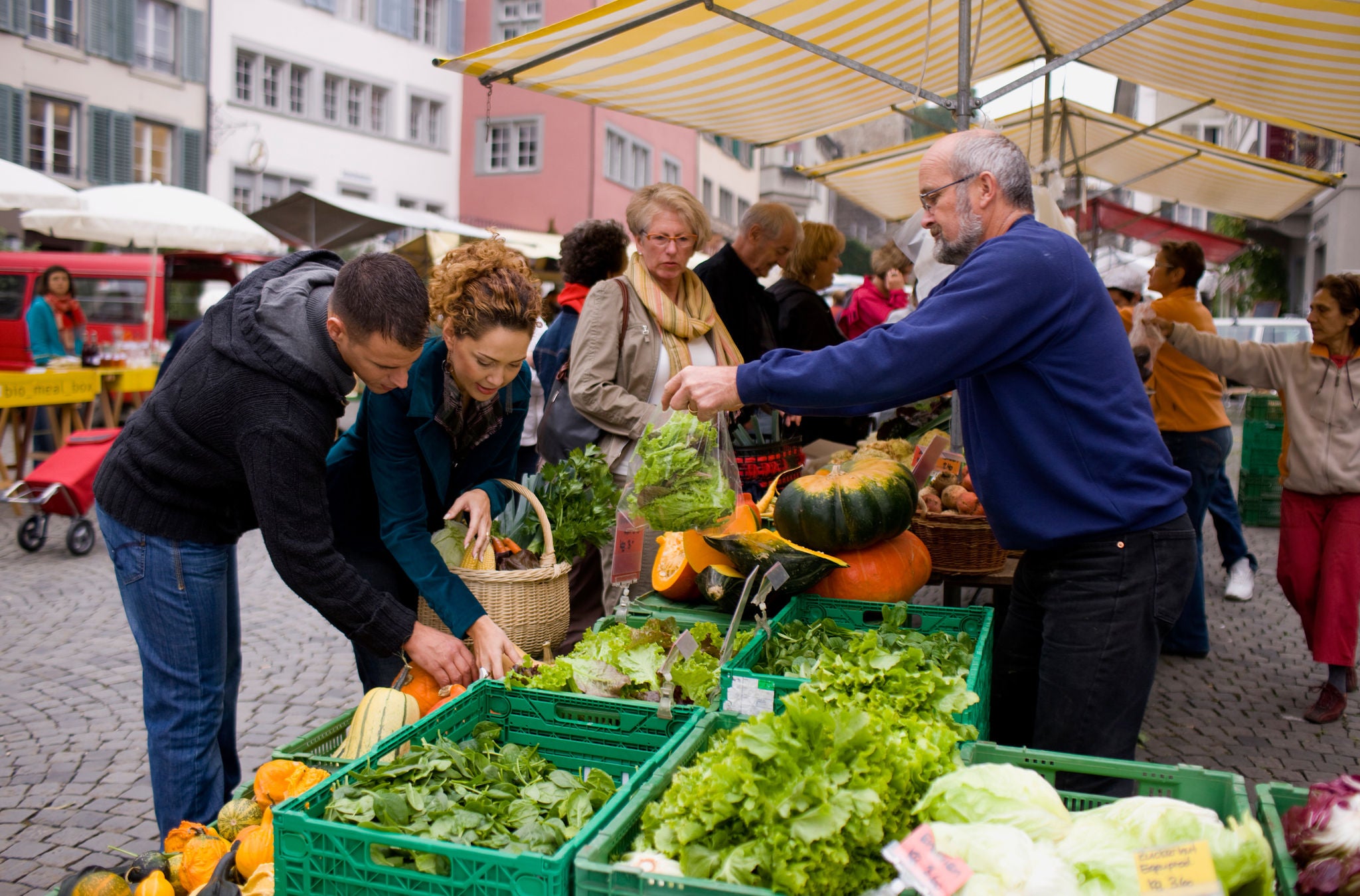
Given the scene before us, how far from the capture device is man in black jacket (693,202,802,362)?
527 cm

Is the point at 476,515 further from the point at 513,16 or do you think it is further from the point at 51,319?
the point at 513,16

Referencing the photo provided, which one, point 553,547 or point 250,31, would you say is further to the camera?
point 250,31

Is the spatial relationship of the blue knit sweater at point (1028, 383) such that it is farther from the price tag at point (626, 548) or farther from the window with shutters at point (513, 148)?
the window with shutters at point (513, 148)

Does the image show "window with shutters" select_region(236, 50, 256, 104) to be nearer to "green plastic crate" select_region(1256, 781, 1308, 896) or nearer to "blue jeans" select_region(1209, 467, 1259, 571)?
"blue jeans" select_region(1209, 467, 1259, 571)

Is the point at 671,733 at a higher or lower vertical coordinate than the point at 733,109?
lower

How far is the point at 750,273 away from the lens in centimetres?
544

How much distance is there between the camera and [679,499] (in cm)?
279

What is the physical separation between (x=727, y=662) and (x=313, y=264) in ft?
4.79

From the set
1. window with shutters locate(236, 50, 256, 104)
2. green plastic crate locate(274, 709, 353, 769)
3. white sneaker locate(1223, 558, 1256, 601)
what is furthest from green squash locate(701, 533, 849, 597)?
window with shutters locate(236, 50, 256, 104)

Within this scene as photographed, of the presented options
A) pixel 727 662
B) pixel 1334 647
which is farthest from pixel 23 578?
pixel 1334 647

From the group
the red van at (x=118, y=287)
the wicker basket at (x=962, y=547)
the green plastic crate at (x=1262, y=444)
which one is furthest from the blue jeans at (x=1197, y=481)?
the red van at (x=118, y=287)

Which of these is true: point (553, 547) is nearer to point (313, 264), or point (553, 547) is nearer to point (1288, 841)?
point (313, 264)

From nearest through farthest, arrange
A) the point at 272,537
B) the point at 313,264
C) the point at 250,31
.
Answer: the point at 272,537, the point at 313,264, the point at 250,31

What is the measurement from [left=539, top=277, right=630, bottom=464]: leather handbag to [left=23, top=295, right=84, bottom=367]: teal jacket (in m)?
8.67
